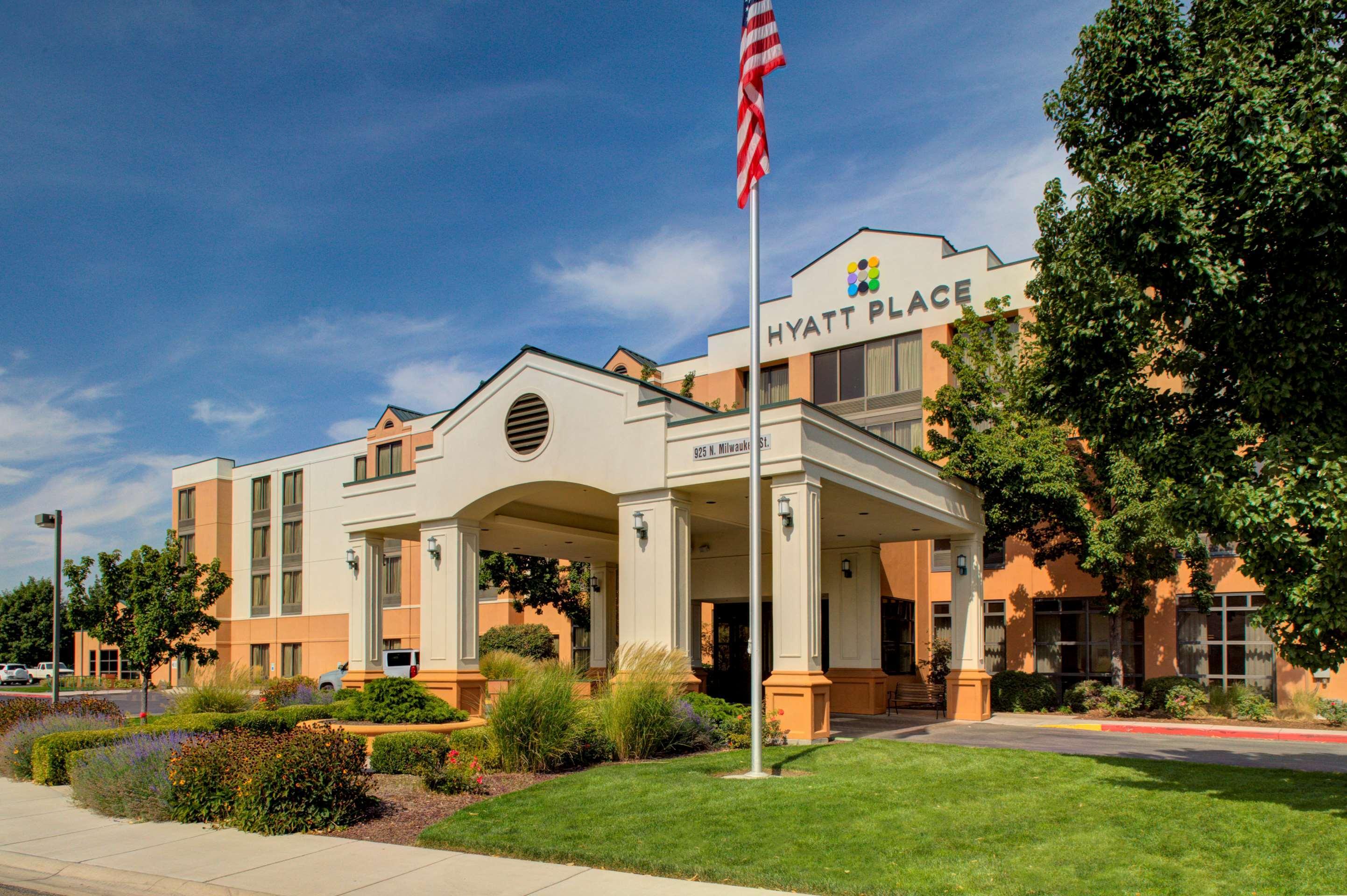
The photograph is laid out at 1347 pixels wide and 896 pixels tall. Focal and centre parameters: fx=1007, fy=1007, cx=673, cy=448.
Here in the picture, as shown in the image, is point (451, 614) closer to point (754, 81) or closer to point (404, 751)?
point (404, 751)

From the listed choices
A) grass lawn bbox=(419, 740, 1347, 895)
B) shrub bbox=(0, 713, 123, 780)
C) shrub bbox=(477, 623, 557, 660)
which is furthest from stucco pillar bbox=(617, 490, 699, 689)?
shrub bbox=(477, 623, 557, 660)

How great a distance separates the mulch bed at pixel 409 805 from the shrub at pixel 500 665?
19.5 ft

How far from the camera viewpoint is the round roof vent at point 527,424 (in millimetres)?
21188

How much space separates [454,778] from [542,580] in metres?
21.5

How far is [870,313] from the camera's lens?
33.9m

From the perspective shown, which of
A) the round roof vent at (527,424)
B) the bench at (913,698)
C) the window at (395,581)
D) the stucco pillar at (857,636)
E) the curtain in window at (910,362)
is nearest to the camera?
the round roof vent at (527,424)

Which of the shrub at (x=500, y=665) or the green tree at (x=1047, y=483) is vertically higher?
the green tree at (x=1047, y=483)

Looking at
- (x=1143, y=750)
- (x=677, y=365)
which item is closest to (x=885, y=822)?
(x=1143, y=750)

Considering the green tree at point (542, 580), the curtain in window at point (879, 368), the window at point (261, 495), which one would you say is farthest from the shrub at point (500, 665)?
the window at point (261, 495)

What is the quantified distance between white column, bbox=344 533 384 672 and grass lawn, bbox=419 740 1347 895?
13206mm

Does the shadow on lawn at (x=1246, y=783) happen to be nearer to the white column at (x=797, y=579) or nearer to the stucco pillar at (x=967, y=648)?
the white column at (x=797, y=579)

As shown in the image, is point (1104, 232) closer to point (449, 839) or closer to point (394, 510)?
point (449, 839)

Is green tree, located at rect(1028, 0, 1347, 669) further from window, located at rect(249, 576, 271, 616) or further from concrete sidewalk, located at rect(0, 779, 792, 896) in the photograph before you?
window, located at rect(249, 576, 271, 616)

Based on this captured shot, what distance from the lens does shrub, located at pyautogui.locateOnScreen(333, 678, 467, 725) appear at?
18.5 m
